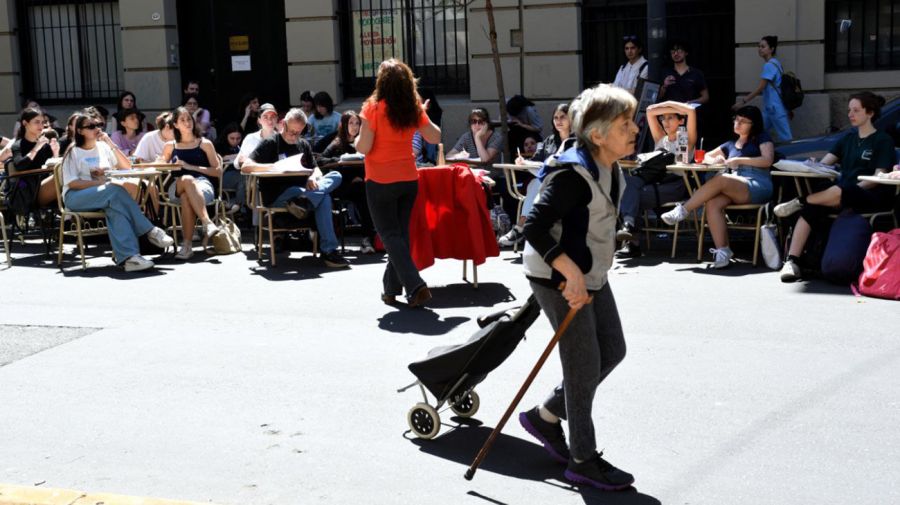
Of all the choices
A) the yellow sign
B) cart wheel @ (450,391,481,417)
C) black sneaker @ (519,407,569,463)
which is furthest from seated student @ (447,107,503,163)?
black sneaker @ (519,407,569,463)

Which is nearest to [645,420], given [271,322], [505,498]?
[505,498]

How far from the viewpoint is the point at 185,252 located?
12.2 m

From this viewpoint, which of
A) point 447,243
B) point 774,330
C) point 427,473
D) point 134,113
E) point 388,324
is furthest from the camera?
point 134,113

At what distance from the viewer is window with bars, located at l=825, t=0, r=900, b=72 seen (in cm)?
1451

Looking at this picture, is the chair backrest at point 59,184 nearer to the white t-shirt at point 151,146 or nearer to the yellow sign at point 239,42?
the white t-shirt at point 151,146

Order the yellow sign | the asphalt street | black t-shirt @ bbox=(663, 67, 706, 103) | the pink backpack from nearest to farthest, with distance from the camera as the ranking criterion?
the asphalt street
the pink backpack
black t-shirt @ bbox=(663, 67, 706, 103)
the yellow sign

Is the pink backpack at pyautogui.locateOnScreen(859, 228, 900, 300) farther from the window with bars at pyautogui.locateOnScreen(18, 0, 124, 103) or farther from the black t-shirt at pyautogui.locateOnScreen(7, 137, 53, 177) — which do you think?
the window with bars at pyautogui.locateOnScreen(18, 0, 124, 103)

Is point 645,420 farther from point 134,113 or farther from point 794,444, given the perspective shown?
point 134,113

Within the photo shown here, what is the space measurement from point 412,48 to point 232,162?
434 cm

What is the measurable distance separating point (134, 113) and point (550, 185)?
11163 millimetres

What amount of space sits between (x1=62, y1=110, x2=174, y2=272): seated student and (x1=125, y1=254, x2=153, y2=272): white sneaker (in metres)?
0.07

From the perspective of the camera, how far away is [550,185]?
496 cm

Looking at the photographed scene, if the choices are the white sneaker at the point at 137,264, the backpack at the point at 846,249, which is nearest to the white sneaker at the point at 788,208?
the backpack at the point at 846,249

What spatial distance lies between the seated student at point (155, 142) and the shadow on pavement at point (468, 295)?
15.8ft
